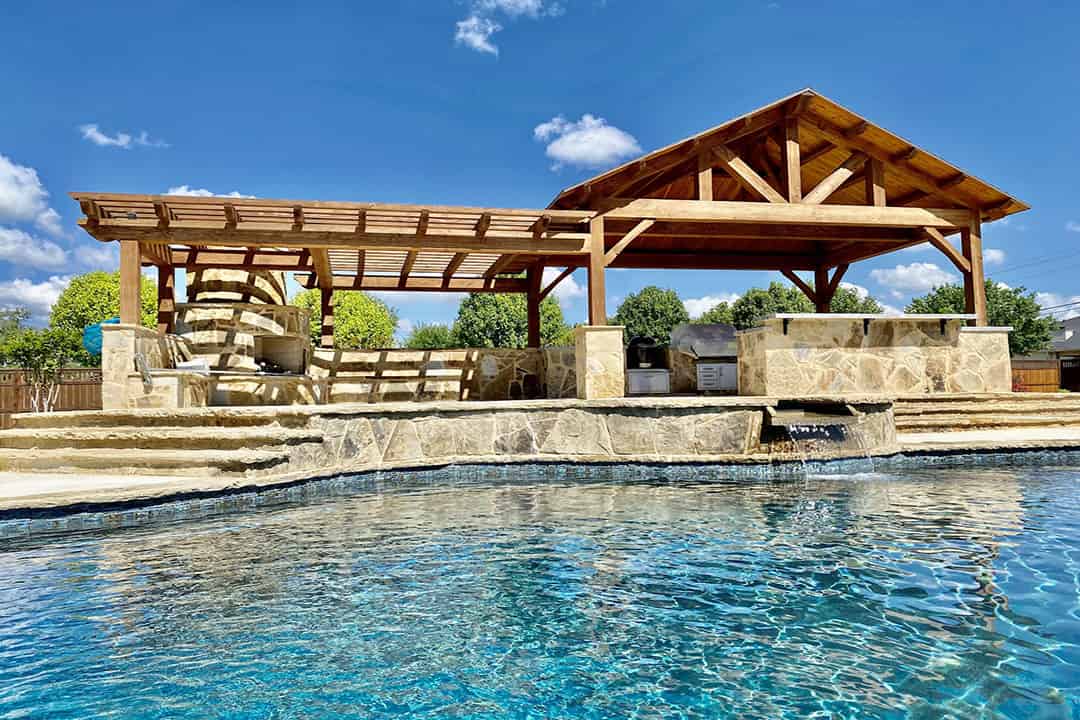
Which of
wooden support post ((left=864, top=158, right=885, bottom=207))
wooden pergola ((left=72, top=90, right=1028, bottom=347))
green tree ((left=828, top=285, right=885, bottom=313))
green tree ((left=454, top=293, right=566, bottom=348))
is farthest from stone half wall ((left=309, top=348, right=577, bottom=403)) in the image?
green tree ((left=828, top=285, right=885, bottom=313))

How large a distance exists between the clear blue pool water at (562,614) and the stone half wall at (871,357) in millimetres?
4063

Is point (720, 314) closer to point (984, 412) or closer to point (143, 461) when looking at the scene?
point (984, 412)

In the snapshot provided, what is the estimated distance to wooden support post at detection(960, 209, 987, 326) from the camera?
12.4m

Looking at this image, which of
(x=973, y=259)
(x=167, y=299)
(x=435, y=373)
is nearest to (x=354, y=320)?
(x=435, y=373)

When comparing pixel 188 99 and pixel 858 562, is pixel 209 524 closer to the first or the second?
pixel 858 562

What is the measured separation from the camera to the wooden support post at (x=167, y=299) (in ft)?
37.5

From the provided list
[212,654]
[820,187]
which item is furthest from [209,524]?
[820,187]

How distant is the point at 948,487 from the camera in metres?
6.94

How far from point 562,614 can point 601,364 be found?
6459 mm

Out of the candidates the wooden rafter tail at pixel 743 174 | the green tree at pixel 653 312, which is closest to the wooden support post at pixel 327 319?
the wooden rafter tail at pixel 743 174

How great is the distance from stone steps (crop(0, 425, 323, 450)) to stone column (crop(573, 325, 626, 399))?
4.34 m

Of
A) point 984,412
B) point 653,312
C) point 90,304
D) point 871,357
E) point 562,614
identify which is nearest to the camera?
point 562,614

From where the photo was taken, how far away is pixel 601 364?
32.3 ft

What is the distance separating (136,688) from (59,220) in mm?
201900
